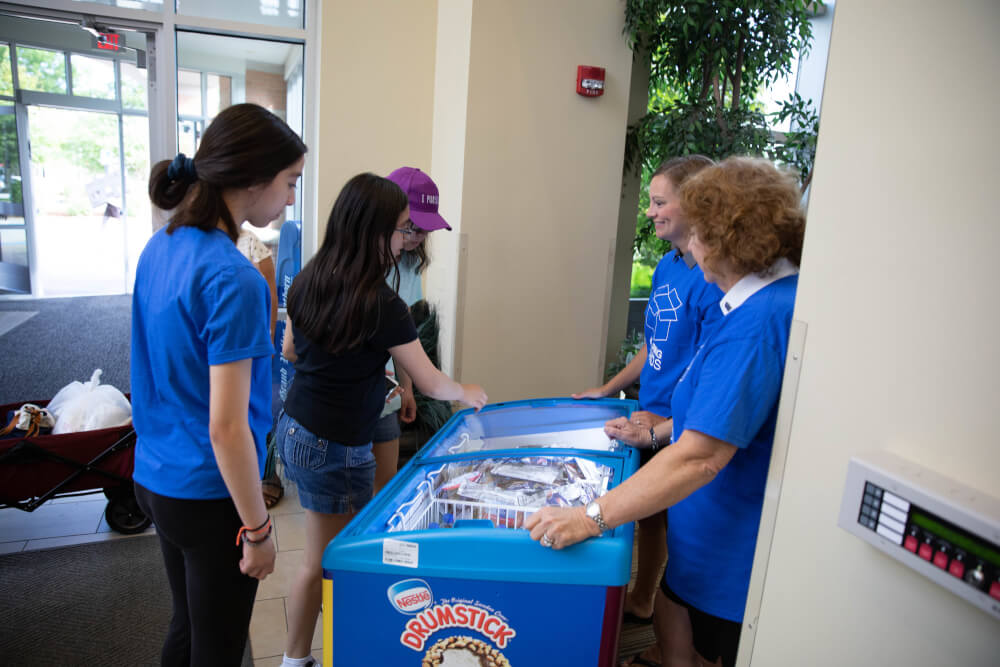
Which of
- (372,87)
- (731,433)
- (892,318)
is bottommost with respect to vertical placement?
(731,433)

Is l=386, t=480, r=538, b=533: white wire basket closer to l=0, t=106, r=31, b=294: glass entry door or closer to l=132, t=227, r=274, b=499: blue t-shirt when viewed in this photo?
l=132, t=227, r=274, b=499: blue t-shirt

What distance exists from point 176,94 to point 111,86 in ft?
16.5

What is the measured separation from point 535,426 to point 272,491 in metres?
1.85

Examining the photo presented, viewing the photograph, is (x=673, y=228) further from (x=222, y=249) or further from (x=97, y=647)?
(x=97, y=647)

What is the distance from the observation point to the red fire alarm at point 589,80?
340 cm

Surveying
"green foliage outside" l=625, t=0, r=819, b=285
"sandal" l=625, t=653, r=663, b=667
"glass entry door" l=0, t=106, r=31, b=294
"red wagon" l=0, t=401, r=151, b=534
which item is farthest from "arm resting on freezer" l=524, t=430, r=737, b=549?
"glass entry door" l=0, t=106, r=31, b=294

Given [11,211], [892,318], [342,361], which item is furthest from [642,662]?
[11,211]

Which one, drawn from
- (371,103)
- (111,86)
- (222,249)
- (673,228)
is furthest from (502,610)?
(111,86)

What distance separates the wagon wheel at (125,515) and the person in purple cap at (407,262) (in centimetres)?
135

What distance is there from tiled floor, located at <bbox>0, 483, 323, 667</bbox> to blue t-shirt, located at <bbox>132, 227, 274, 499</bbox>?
119cm

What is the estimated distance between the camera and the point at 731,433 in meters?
1.24

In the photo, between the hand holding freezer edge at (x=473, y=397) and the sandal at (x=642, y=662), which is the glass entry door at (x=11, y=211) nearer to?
the hand holding freezer edge at (x=473, y=397)

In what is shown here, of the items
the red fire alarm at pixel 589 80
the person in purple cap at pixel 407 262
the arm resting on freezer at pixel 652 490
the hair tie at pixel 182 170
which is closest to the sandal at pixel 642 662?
the person in purple cap at pixel 407 262

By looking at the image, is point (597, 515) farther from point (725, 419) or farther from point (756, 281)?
point (756, 281)
